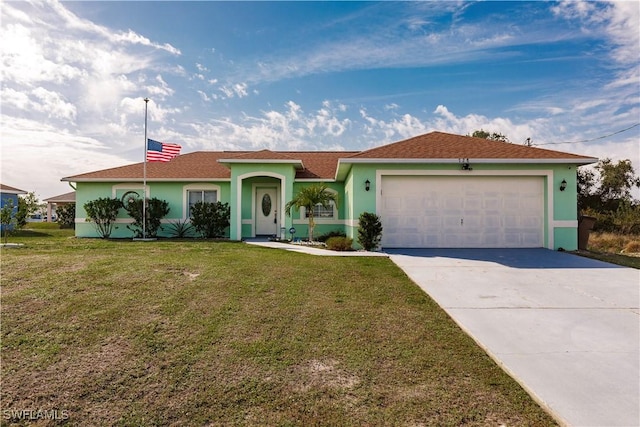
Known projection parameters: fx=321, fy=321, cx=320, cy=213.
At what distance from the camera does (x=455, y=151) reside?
11828 mm

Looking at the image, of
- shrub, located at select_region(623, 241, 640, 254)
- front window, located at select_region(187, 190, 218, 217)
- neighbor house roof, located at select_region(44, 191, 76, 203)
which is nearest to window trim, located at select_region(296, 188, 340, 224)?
front window, located at select_region(187, 190, 218, 217)

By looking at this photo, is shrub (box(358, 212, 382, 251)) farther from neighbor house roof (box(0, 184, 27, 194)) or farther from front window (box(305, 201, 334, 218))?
neighbor house roof (box(0, 184, 27, 194))

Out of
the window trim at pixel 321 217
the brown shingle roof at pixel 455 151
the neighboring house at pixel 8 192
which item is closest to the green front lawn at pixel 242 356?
the brown shingle roof at pixel 455 151

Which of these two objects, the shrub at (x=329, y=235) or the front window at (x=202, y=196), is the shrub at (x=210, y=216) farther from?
the shrub at (x=329, y=235)

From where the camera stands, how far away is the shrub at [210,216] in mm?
15406

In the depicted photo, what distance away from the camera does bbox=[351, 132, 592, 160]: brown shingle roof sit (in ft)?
37.1

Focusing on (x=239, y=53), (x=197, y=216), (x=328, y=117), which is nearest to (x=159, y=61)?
(x=239, y=53)

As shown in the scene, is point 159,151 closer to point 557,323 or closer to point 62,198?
point 557,323

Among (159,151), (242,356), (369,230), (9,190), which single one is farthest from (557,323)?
(9,190)

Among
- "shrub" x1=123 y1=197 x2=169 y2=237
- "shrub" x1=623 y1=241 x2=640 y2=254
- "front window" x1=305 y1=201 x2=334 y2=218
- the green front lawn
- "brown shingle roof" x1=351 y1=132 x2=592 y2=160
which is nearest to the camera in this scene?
the green front lawn

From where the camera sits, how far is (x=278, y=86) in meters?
14.5

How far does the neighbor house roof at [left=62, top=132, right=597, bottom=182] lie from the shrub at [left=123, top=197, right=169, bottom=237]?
1.24 m

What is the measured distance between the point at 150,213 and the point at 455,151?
13905 millimetres

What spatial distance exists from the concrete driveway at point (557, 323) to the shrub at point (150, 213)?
1213 cm
